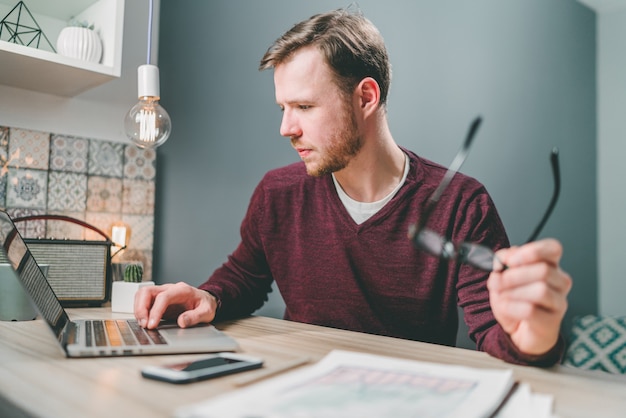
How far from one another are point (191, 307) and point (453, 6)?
6.64 ft

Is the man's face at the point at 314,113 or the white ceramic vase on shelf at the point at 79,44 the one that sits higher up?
the white ceramic vase on shelf at the point at 79,44

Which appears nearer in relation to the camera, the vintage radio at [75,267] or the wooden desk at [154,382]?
the wooden desk at [154,382]

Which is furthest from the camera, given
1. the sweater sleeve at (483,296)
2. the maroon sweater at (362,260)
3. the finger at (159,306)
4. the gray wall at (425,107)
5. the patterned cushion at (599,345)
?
the patterned cushion at (599,345)

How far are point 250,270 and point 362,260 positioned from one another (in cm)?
35

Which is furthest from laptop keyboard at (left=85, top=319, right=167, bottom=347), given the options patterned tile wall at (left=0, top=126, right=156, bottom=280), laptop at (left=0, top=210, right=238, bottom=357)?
patterned tile wall at (left=0, top=126, right=156, bottom=280)

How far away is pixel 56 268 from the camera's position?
138 cm

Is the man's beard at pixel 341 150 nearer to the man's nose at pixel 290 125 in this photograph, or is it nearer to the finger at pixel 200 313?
the man's nose at pixel 290 125

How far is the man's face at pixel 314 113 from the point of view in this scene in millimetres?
1308

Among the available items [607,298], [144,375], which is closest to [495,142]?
[607,298]

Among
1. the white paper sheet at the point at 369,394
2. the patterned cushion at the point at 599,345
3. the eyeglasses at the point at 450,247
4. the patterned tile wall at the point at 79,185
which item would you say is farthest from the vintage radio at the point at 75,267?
the patterned cushion at the point at 599,345

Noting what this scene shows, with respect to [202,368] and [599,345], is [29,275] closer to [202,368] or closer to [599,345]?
[202,368]

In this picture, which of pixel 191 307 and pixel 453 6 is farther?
pixel 453 6

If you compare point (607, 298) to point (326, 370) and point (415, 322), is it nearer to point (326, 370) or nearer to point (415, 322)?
point (415, 322)

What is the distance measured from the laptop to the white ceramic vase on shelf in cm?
71
